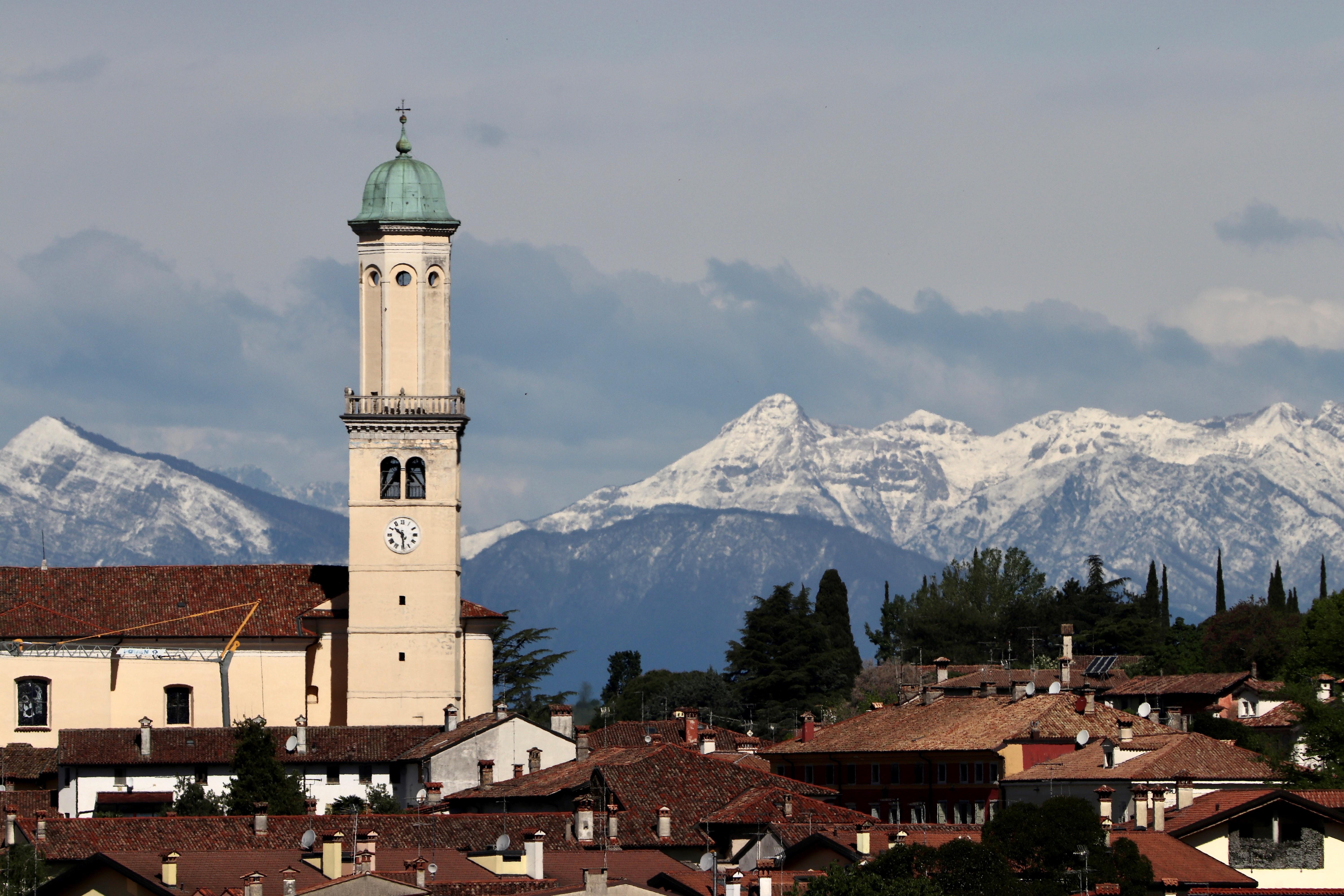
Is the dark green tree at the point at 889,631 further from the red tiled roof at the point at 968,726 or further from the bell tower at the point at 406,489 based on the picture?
the red tiled roof at the point at 968,726

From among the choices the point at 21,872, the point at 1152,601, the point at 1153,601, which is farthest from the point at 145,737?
the point at 1153,601

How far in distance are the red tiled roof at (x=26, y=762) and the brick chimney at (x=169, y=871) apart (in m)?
31.0

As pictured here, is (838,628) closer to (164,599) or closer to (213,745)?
(164,599)

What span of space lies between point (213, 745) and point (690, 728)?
14.6 metres

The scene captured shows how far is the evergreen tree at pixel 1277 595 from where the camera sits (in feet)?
457

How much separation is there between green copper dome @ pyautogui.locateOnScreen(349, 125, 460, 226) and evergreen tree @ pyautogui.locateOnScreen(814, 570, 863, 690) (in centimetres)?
3831

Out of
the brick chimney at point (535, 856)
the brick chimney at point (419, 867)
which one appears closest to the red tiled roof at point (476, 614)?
the brick chimney at point (419, 867)

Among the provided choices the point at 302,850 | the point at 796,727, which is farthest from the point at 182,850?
the point at 796,727

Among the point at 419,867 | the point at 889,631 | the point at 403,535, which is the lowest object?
the point at 419,867

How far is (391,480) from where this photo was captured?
8125 cm

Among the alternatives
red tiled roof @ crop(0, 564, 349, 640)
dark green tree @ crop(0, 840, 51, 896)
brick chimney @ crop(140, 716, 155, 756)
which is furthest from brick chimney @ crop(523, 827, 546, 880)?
red tiled roof @ crop(0, 564, 349, 640)

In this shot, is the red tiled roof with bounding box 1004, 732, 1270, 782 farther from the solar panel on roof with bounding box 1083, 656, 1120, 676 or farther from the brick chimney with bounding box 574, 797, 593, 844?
the solar panel on roof with bounding box 1083, 656, 1120, 676

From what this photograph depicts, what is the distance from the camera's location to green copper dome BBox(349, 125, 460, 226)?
81.8 m

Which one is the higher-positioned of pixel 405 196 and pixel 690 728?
pixel 405 196
